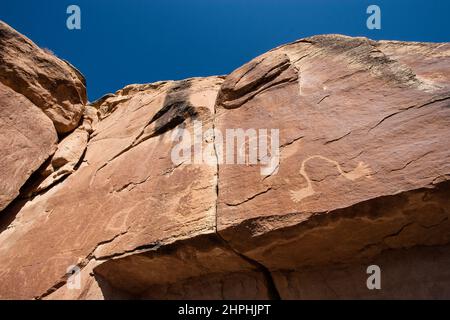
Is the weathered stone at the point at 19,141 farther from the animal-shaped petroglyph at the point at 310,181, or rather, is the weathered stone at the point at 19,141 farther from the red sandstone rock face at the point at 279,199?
the animal-shaped petroglyph at the point at 310,181

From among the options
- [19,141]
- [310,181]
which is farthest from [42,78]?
[310,181]

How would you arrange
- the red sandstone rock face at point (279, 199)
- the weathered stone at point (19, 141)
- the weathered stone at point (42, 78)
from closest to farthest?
the red sandstone rock face at point (279, 199) → the weathered stone at point (19, 141) → the weathered stone at point (42, 78)

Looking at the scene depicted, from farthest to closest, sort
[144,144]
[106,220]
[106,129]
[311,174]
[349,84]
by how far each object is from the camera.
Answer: [106,129], [144,144], [106,220], [349,84], [311,174]

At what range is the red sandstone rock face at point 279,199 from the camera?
2.47 meters

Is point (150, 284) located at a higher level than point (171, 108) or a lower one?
lower

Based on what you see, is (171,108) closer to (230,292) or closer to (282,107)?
(282,107)

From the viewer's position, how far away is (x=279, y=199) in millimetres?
2697

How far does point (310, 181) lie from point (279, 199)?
0.82 feet

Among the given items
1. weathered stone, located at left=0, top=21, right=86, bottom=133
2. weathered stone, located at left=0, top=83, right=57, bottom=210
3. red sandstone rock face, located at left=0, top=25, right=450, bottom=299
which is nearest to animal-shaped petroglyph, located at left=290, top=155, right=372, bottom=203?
red sandstone rock face, located at left=0, top=25, right=450, bottom=299

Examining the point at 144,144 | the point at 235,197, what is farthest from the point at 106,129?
the point at 235,197

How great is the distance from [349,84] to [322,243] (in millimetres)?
1381

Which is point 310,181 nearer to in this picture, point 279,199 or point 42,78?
point 279,199

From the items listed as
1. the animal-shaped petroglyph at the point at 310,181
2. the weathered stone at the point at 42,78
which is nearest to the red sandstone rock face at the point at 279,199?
the animal-shaped petroglyph at the point at 310,181

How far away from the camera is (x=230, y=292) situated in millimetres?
2986
